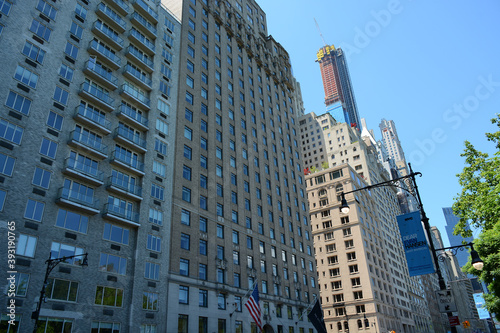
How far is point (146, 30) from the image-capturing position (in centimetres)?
5050

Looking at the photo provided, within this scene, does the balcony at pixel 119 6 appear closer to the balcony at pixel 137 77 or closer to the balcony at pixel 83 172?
the balcony at pixel 137 77

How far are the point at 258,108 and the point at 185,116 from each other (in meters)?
22.0

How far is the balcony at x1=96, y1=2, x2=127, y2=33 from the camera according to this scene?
148ft

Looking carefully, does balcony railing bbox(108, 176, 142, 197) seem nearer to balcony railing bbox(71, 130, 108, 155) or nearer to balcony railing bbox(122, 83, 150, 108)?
balcony railing bbox(71, 130, 108, 155)

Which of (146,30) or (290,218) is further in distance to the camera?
(290,218)

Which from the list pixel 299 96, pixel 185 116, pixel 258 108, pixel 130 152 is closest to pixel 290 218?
pixel 258 108

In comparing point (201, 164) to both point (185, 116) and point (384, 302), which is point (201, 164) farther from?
point (384, 302)

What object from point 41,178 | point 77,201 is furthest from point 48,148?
point 77,201

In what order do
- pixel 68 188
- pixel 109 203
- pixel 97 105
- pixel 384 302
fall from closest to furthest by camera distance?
pixel 68 188, pixel 109 203, pixel 97 105, pixel 384 302

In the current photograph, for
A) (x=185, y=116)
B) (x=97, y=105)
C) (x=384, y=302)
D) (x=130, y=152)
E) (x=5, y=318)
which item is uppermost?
(x=185, y=116)

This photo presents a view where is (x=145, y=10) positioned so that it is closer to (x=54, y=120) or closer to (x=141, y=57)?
(x=141, y=57)

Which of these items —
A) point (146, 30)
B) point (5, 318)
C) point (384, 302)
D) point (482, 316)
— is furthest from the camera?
point (384, 302)

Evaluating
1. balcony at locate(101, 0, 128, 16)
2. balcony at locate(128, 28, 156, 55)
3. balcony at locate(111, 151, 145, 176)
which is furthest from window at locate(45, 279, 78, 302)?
balcony at locate(101, 0, 128, 16)

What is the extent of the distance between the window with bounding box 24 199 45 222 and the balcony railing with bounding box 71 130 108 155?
722 cm
